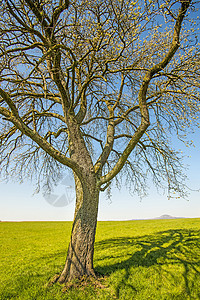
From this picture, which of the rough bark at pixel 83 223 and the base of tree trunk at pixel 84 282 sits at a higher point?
the rough bark at pixel 83 223

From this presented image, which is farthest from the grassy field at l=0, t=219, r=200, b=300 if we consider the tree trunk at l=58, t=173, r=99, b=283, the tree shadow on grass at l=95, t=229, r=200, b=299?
the tree trunk at l=58, t=173, r=99, b=283

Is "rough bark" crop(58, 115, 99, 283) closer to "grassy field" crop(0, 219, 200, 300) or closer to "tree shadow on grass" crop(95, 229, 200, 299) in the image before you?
"grassy field" crop(0, 219, 200, 300)

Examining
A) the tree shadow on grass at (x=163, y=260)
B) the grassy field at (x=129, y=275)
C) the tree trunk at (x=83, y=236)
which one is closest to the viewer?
the grassy field at (x=129, y=275)

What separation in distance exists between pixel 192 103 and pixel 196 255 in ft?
17.4

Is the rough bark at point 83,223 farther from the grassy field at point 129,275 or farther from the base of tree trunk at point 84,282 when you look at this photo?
the grassy field at point 129,275

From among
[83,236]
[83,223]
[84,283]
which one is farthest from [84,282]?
[83,223]

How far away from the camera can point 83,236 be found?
492 cm

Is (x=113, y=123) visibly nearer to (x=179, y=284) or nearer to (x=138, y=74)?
(x=138, y=74)

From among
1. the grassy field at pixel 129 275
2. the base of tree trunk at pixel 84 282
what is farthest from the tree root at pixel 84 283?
the grassy field at pixel 129 275

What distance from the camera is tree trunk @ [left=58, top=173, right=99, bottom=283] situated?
484 cm

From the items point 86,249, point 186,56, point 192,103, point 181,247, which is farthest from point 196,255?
point 186,56

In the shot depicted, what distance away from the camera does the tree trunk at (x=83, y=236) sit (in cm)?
484

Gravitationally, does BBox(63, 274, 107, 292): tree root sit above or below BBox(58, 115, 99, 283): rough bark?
below

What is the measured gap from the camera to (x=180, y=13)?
4.35 meters
